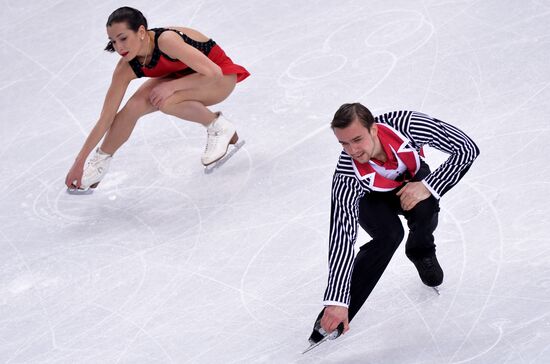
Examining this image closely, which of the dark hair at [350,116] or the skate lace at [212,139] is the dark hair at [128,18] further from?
the dark hair at [350,116]

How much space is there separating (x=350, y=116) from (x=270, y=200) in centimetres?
118

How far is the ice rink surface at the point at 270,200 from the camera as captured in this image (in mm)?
3045

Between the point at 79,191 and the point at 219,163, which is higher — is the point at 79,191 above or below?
above

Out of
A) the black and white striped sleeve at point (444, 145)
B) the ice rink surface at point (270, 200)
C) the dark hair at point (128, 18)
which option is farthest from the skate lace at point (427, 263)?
the dark hair at point (128, 18)

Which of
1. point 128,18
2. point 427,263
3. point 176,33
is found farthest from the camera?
point 176,33

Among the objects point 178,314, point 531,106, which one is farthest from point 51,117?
point 531,106

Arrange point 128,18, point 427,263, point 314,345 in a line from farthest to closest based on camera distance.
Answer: point 128,18, point 427,263, point 314,345

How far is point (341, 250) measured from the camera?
2721 millimetres

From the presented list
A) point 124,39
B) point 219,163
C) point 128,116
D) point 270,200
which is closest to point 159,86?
point 128,116

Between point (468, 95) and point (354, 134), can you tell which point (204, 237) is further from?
point (468, 95)

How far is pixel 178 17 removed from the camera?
548 cm

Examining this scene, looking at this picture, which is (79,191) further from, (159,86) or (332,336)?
(332,336)

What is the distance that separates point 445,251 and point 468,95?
3.86 feet

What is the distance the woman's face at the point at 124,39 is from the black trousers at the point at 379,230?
4.66 ft
